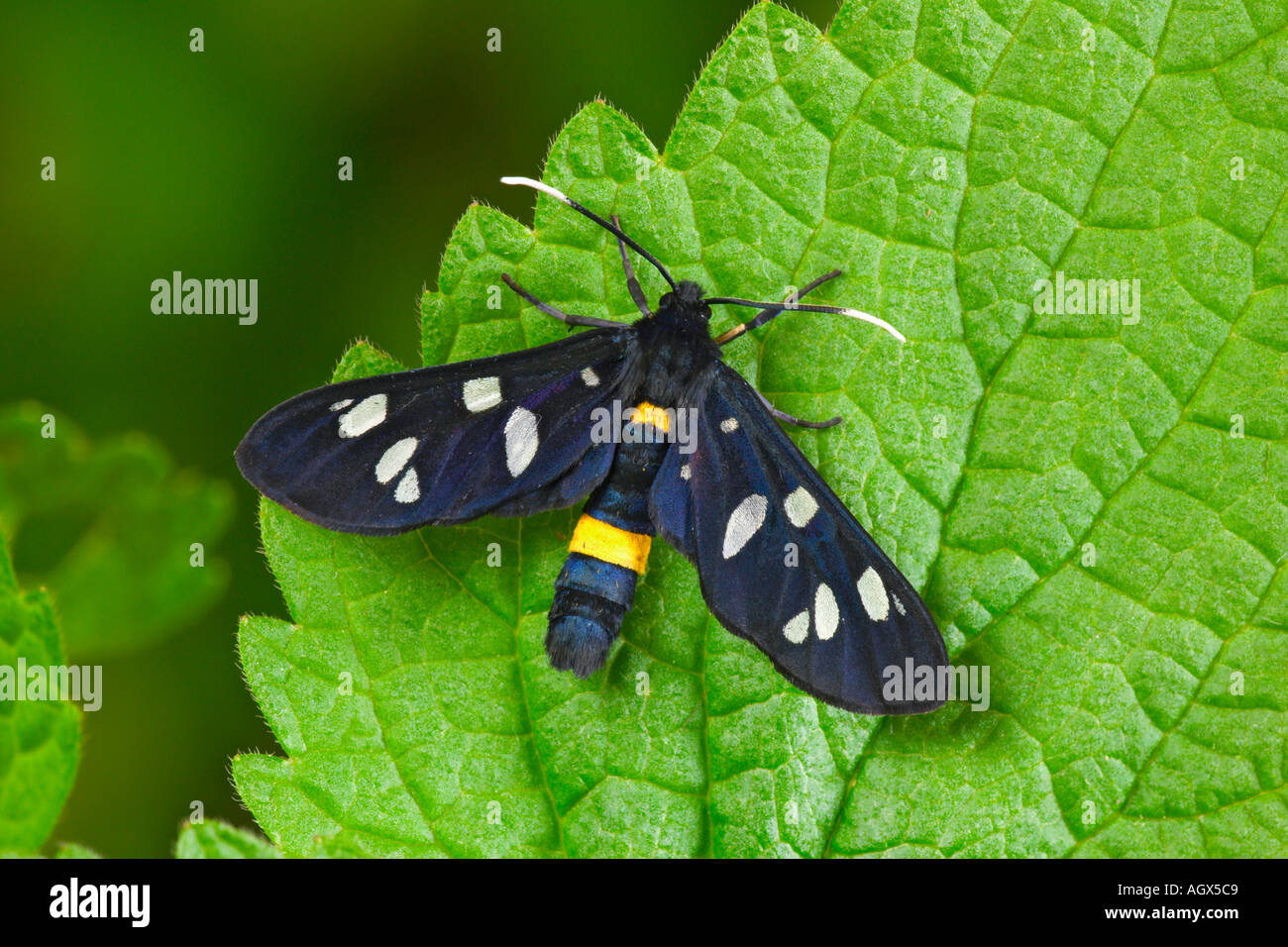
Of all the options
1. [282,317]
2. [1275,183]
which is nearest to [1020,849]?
[1275,183]

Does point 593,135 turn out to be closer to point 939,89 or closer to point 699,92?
point 699,92

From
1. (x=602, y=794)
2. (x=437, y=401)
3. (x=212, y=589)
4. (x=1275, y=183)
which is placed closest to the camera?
(x=1275, y=183)

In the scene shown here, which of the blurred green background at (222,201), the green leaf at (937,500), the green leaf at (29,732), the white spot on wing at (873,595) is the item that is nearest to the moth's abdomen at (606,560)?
the green leaf at (937,500)

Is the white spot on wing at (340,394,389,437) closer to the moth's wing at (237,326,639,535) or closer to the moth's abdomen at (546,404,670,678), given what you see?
the moth's wing at (237,326,639,535)

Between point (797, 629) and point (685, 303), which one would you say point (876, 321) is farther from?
point (797, 629)

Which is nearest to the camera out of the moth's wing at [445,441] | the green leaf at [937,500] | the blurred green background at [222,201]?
the green leaf at [937,500]

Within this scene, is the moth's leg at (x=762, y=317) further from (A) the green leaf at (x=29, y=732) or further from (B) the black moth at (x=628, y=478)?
(A) the green leaf at (x=29, y=732)

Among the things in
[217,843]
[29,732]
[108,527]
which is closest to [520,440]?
[217,843]

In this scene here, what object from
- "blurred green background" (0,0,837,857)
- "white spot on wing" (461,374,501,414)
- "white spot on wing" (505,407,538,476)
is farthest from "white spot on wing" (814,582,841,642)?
"blurred green background" (0,0,837,857)
